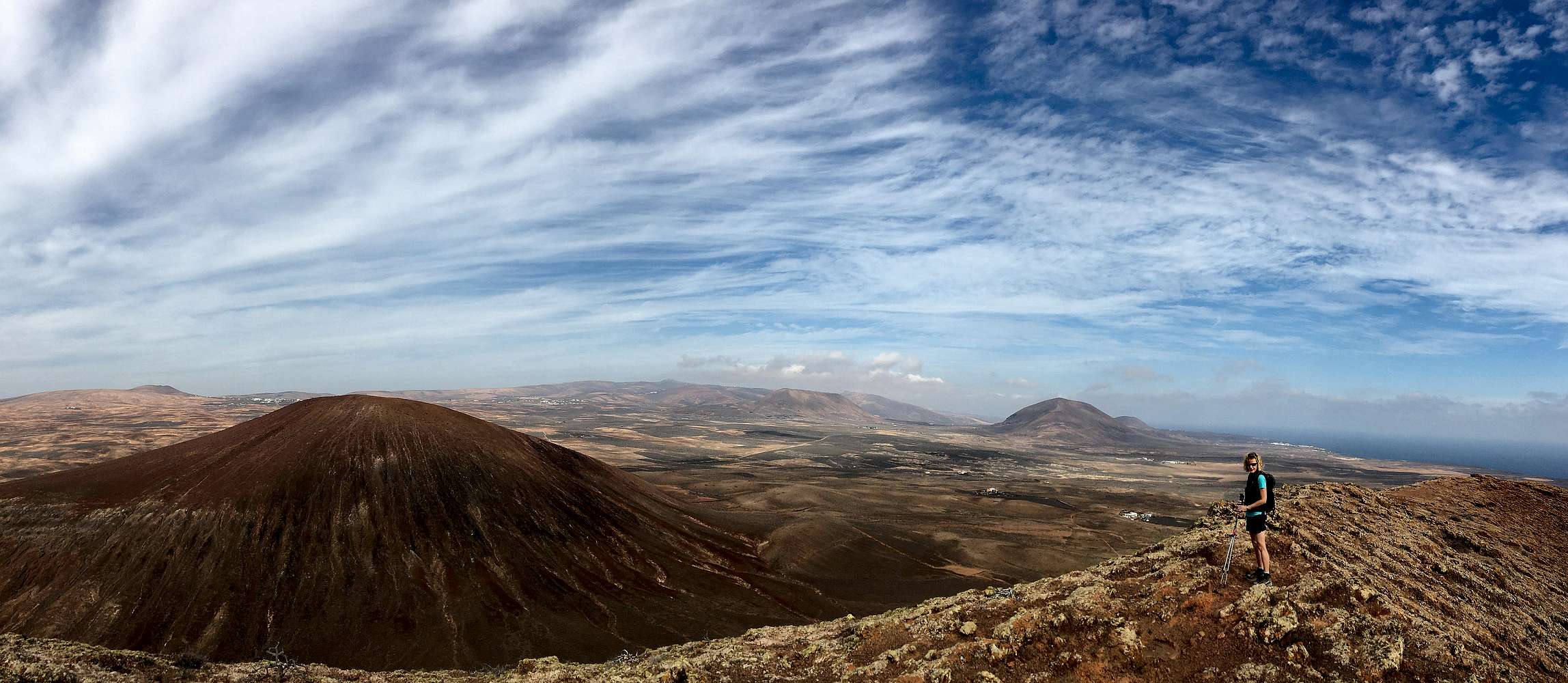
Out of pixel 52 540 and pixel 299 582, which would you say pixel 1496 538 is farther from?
pixel 52 540

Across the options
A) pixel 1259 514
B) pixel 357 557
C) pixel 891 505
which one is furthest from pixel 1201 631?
pixel 891 505

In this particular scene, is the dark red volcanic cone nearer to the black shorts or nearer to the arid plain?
the arid plain

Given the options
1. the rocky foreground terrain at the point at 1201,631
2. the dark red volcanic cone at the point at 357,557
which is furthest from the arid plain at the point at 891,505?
the rocky foreground terrain at the point at 1201,631

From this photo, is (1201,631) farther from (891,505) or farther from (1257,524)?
(891,505)

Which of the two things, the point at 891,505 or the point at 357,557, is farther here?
the point at 891,505

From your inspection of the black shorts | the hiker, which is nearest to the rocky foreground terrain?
the hiker

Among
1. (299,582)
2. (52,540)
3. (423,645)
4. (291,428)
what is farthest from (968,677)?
(291,428)

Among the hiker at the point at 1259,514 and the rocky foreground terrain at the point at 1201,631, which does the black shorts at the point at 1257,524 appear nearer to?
the hiker at the point at 1259,514
